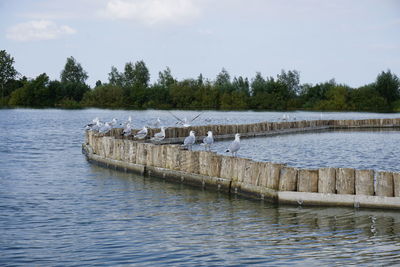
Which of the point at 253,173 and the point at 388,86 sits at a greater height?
the point at 388,86

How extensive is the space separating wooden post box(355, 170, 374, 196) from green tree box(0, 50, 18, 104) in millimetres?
Result: 144106

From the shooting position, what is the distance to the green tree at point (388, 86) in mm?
119688

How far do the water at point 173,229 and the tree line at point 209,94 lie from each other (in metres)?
107

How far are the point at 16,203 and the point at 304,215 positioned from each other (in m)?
9.10

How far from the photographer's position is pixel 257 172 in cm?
1689

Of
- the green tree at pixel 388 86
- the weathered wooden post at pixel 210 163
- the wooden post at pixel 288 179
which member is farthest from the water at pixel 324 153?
the green tree at pixel 388 86

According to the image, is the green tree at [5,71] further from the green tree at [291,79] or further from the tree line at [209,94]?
the green tree at [291,79]

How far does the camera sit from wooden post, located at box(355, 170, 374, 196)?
15117 millimetres

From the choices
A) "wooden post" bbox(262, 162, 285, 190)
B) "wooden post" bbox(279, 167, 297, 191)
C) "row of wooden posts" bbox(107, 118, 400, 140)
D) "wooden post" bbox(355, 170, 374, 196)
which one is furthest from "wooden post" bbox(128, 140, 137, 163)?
"wooden post" bbox(355, 170, 374, 196)

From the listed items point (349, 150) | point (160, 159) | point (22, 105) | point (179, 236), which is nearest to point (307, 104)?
point (22, 105)

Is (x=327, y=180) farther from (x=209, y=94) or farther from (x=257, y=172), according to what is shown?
(x=209, y=94)

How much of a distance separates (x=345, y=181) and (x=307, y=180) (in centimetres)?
108

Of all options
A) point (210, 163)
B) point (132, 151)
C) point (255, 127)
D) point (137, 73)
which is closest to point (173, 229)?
point (210, 163)

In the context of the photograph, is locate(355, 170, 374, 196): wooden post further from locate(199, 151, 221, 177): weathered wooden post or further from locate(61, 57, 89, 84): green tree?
locate(61, 57, 89, 84): green tree
